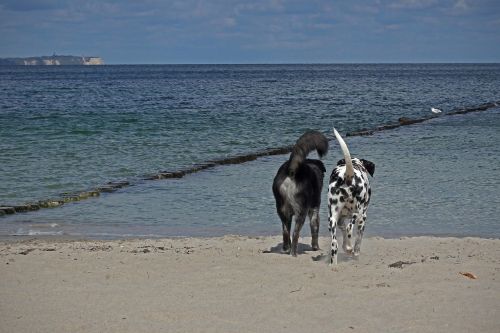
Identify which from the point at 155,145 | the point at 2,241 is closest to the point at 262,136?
the point at 155,145

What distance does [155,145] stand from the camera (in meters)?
26.8

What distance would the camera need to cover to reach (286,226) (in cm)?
1012

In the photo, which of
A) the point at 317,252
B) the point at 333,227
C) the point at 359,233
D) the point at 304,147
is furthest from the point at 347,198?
the point at 317,252

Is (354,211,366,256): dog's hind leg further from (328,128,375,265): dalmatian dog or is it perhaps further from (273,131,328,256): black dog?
(273,131,328,256): black dog

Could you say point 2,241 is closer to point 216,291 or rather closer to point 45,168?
point 216,291

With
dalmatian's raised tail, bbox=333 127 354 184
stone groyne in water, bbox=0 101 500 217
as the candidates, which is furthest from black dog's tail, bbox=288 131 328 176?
stone groyne in water, bbox=0 101 500 217

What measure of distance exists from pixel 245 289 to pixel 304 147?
91.9 inches

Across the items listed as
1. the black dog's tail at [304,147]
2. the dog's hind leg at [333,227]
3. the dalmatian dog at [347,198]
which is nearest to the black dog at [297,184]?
the black dog's tail at [304,147]

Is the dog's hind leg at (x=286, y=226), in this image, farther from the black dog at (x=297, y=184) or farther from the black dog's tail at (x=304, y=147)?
the black dog's tail at (x=304, y=147)

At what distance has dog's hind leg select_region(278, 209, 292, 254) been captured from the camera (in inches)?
394

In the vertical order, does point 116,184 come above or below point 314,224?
below

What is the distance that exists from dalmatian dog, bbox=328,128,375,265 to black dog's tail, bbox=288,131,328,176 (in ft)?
1.13

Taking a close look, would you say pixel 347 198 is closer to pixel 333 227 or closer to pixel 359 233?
pixel 333 227

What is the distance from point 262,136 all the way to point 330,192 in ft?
68.8
